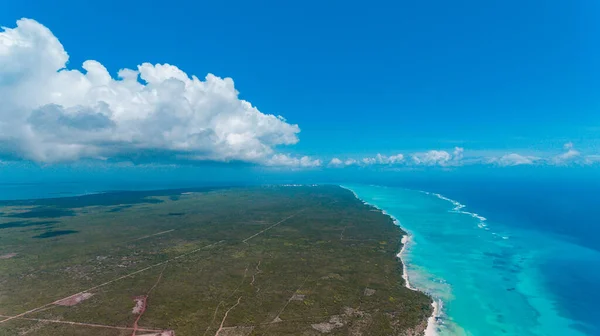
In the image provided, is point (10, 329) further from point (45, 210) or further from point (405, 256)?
point (45, 210)

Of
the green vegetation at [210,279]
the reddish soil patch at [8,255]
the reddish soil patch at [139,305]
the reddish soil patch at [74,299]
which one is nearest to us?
the green vegetation at [210,279]

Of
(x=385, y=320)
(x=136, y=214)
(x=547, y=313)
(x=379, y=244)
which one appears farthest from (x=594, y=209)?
(x=136, y=214)

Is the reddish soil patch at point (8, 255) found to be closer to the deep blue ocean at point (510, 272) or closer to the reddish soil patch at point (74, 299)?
the reddish soil patch at point (74, 299)

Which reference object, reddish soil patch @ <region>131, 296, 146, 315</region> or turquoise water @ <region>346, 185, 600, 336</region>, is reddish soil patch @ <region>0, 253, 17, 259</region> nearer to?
reddish soil patch @ <region>131, 296, 146, 315</region>

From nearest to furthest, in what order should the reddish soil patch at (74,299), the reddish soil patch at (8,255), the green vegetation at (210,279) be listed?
1. the green vegetation at (210,279)
2. the reddish soil patch at (74,299)
3. the reddish soil patch at (8,255)

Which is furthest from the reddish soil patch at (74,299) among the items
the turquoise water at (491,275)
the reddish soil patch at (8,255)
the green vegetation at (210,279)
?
the turquoise water at (491,275)

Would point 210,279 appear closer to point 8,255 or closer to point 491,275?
point 8,255
